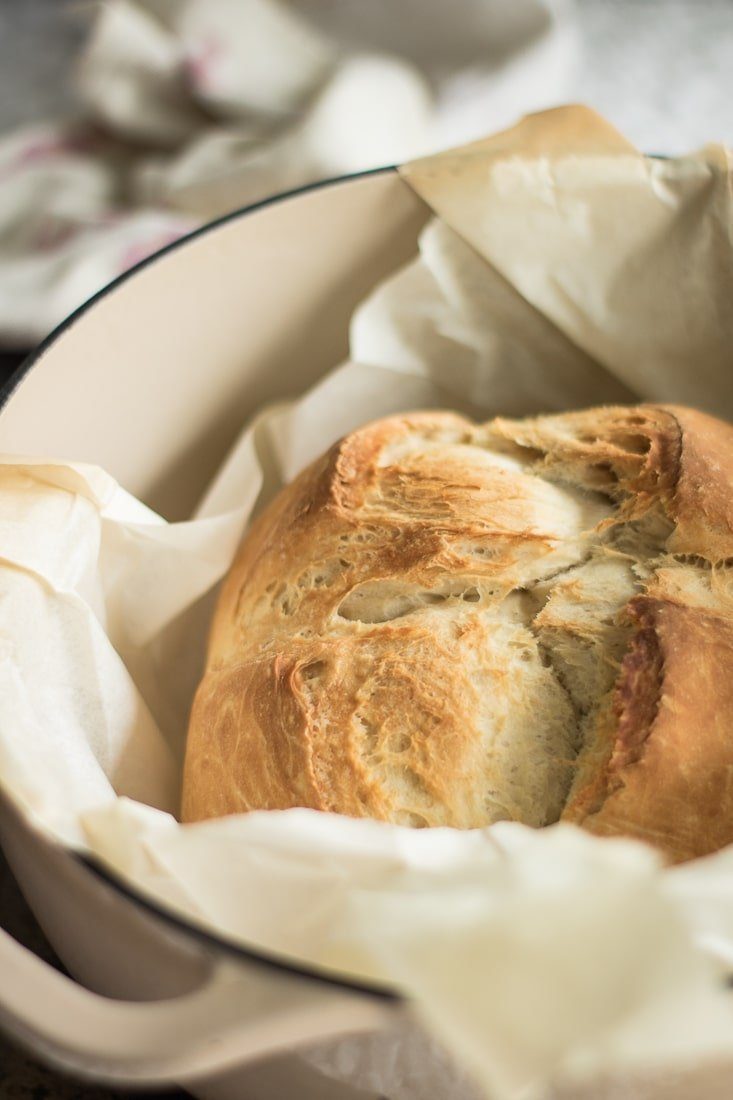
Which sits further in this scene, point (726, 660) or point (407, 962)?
Answer: point (726, 660)

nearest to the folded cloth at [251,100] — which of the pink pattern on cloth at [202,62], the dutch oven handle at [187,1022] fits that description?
the pink pattern on cloth at [202,62]

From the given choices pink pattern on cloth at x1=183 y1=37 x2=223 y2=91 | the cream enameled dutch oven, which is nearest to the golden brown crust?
the cream enameled dutch oven

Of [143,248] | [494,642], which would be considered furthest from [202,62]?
[494,642]

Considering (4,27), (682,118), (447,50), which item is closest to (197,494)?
(447,50)

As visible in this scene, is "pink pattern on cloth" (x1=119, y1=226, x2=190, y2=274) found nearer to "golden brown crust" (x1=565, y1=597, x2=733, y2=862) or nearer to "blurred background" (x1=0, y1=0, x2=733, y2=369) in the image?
"blurred background" (x1=0, y1=0, x2=733, y2=369)

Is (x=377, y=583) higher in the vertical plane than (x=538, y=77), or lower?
lower

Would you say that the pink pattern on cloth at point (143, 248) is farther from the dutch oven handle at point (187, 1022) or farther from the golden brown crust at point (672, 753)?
the dutch oven handle at point (187, 1022)

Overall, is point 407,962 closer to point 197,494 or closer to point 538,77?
point 197,494
